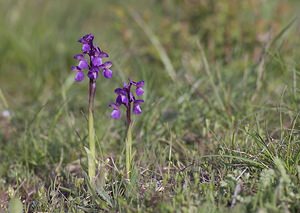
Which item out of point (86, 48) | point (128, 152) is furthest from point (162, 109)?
point (86, 48)

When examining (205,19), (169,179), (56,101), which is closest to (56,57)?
(56,101)

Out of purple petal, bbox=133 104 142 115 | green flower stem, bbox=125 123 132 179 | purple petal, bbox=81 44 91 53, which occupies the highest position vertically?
purple petal, bbox=81 44 91 53

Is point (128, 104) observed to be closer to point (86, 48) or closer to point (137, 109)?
point (137, 109)

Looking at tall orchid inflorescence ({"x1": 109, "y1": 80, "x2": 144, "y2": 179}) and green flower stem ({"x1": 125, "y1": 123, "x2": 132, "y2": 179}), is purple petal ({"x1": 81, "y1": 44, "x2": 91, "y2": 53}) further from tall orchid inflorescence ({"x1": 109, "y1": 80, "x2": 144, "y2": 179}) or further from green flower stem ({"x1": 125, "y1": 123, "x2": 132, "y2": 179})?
green flower stem ({"x1": 125, "y1": 123, "x2": 132, "y2": 179})

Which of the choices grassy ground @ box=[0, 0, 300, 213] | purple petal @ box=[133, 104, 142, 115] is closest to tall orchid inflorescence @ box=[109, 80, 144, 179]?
purple petal @ box=[133, 104, 142, 115]

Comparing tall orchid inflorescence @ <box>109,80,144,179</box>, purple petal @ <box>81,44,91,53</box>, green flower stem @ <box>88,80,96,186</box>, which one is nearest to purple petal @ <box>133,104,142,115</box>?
tall orchid inflorescence @ <box>109,80,144,179</box>

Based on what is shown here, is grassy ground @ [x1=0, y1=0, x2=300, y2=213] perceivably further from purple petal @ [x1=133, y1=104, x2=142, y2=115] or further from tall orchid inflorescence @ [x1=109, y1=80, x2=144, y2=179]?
purple petal @ [x1=133, y1=104, x2=142, y2=115]

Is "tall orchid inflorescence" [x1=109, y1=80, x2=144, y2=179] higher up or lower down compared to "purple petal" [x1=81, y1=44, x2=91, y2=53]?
lower down

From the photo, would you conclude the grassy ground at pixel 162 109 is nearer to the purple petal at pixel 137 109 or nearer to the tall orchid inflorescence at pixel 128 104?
the tall orchid inflorescence at pixel 128 104

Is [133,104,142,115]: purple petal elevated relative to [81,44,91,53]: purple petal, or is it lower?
lower
